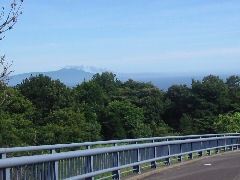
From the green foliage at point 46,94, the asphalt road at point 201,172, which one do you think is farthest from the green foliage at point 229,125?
the asphalt road at point 201,172

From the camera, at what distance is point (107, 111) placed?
8700cm

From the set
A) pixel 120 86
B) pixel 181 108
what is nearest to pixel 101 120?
pixel 181 108

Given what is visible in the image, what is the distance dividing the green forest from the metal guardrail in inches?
1009

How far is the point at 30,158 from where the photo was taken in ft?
22.4

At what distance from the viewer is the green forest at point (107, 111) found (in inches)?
2346

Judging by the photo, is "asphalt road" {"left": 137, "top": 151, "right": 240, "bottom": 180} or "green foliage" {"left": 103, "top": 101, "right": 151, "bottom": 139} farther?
"green foliage" {"left": 103, "top": 101, "right": 151, "bottom": 139}

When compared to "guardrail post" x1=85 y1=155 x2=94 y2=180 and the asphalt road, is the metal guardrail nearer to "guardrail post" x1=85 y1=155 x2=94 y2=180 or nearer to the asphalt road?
"guardrail post" x1=85 y1=155 x2=94 y2=180

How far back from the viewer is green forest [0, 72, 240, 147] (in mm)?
59594

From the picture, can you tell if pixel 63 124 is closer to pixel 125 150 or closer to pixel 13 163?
pixel 125 150

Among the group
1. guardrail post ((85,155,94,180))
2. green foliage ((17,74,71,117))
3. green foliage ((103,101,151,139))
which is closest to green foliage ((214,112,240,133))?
green foliage ((103,101,151,139))

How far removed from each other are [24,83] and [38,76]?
8.84 ft

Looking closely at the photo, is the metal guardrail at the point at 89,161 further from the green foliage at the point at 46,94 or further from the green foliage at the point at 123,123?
the green foliage at the point at 123,123

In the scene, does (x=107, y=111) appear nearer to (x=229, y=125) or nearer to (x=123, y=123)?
(x=123, y=123)

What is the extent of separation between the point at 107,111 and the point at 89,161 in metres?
77.3
